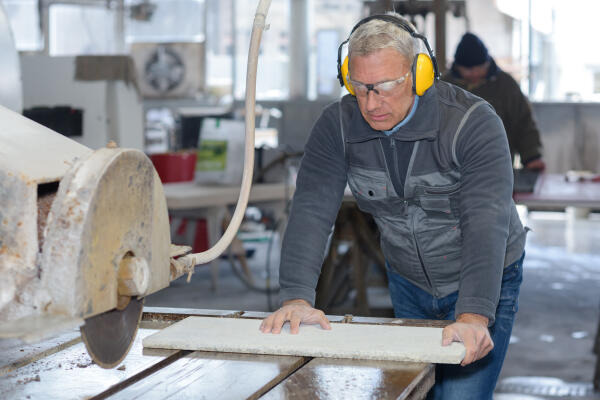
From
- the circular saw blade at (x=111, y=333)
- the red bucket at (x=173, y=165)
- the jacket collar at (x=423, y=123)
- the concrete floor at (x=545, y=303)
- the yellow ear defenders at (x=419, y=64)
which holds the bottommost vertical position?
the concrete floor at (x=545, y=303)

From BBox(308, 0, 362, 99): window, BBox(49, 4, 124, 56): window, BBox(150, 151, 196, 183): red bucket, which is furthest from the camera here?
BBox(49, 4, 124, 56): window

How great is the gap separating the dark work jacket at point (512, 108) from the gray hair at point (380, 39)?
3.23 m

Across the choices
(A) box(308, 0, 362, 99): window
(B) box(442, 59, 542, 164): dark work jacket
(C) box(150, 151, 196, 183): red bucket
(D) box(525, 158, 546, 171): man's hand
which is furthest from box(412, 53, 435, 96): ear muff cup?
(A) box(308, 0, 362, 99): window

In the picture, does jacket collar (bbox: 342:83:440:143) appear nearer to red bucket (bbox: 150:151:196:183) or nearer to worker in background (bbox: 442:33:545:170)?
worker in background (bbox: 442:33:545:170)

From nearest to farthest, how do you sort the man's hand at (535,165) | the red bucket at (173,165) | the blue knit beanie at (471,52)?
the blue knit beanie at (471,52), the man's hand at (535,165), the red bucket at (173,165)

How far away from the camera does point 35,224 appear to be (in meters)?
1.06

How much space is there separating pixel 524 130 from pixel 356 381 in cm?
387

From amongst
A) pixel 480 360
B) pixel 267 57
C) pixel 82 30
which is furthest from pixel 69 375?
pixel 267 57

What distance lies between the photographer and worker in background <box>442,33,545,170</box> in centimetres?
474

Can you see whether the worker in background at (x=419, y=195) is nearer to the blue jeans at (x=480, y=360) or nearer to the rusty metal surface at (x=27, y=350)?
the blue jeans at (x=480, y=360)

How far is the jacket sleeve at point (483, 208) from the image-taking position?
64.3 inches

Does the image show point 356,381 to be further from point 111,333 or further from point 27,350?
point 27,350

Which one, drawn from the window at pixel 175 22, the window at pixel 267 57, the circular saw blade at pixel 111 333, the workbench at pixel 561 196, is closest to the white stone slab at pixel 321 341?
the circular saw blade at pixel 111 333

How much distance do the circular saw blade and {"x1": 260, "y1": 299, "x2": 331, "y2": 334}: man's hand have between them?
41 centimetres
